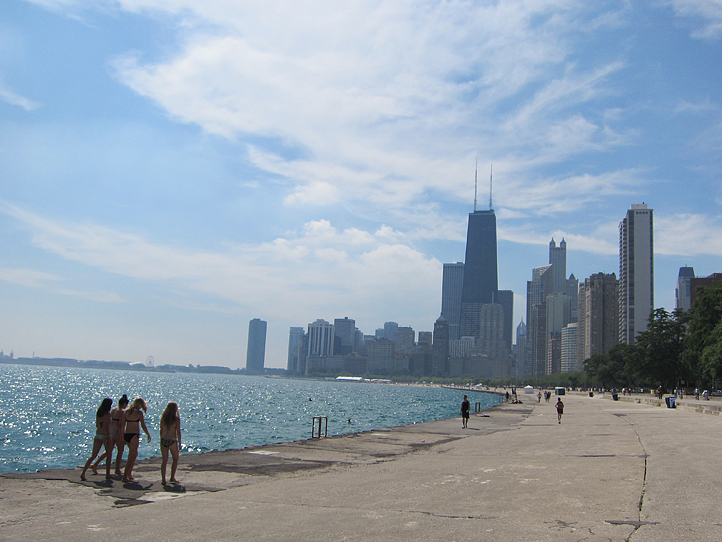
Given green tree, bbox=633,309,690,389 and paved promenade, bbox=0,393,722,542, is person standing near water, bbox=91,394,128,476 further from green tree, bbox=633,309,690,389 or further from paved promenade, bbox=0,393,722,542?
green tree, bbox=633,309,690,389

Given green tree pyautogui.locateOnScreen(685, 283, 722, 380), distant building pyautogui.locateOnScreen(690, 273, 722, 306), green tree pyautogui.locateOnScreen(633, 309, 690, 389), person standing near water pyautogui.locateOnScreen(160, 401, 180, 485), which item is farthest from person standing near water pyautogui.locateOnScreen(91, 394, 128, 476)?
distant building pyautogui.locateOnScreen(690, 273, 722, 306)

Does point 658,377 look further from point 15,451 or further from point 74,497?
point 74,497

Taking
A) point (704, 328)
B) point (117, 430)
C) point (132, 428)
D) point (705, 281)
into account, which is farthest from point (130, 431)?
point (705, 281)

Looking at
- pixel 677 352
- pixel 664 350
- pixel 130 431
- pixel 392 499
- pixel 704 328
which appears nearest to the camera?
pixel 392 499

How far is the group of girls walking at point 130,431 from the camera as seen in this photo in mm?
12758

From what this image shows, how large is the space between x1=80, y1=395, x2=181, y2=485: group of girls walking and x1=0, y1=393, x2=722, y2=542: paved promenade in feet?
1.63

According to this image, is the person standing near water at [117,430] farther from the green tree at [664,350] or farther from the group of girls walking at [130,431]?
the green tree at [664,350]

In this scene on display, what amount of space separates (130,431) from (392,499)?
19.9ft

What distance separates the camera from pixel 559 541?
7.77m

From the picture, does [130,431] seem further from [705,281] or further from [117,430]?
[705,281]

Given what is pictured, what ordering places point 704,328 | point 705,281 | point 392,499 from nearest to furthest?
point 392,499
point 704,328
point 705,281

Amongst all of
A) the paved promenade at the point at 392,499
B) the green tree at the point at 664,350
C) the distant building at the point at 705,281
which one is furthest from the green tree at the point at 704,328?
the distant building at the point at 705,281

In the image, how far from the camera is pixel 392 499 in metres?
11.0

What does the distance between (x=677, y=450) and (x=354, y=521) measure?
14123mm
